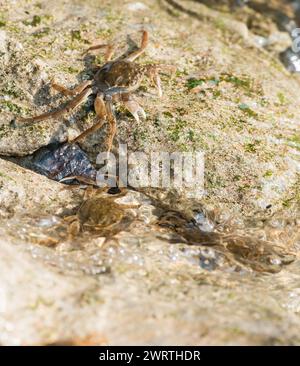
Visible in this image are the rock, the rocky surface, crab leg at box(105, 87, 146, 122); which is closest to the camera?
the rocky surface

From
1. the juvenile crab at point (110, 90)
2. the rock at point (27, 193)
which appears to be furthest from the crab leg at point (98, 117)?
the rock at point (27, 193)

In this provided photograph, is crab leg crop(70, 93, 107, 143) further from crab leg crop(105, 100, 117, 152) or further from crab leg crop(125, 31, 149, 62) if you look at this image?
crab leg crop(125, 31, 149, 62)

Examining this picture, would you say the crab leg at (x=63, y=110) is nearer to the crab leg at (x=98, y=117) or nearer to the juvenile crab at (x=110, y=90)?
the juvenile crab at (x=110, y=90)

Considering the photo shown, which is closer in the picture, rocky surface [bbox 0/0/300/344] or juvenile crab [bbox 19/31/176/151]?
rocky surface [bbox 0/0/300/344]

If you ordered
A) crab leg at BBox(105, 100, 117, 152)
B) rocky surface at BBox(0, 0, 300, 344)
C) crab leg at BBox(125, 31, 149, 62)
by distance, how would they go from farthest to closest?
crab leg at BBox(125, 31, 149, 62) → crab leg at BBox(105, 100, 117, 152) → rocky surface at BBox(0, 0, 300, 344)

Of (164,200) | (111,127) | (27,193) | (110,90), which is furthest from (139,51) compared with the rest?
(27,193)

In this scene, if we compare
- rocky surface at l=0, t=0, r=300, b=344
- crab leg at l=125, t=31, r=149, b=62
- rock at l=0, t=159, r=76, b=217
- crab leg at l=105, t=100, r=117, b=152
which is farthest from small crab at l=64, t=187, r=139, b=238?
crab leg at l=125, t=31, r=149, b=62
